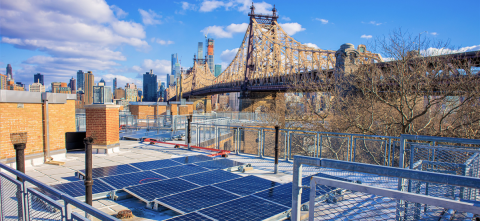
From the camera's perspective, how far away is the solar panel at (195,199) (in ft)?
14.7

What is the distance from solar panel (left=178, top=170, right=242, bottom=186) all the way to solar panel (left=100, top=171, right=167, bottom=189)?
0.71 m

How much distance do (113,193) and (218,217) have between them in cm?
238

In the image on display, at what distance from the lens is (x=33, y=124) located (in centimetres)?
818

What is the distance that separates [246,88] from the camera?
47344mm

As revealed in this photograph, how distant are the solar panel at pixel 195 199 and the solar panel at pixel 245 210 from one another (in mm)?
217

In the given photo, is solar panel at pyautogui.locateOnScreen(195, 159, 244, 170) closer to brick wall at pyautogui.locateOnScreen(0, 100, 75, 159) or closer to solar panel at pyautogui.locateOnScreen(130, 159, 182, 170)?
solar panel at pyautogui.locateOnScreen(130, 159, 182, 170)

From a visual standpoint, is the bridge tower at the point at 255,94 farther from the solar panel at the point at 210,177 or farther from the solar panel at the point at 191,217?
the solar panel at the point at 191,217

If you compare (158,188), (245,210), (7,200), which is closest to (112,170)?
(158,188)

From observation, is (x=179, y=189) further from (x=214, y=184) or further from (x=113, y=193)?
(x=113, y=193)

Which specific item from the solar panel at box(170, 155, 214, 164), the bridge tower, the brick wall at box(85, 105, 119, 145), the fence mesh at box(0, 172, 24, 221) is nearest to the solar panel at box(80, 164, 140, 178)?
the solar panel at box(170, 155, 214, 164)

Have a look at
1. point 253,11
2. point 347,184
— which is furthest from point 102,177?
point 253,11

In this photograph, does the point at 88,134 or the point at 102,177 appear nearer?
the point at 102,177

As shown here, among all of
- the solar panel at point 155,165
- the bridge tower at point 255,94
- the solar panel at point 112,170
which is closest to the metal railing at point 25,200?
the solar panel at point 112,170

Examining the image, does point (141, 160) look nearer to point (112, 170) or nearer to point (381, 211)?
point (112, 170)
